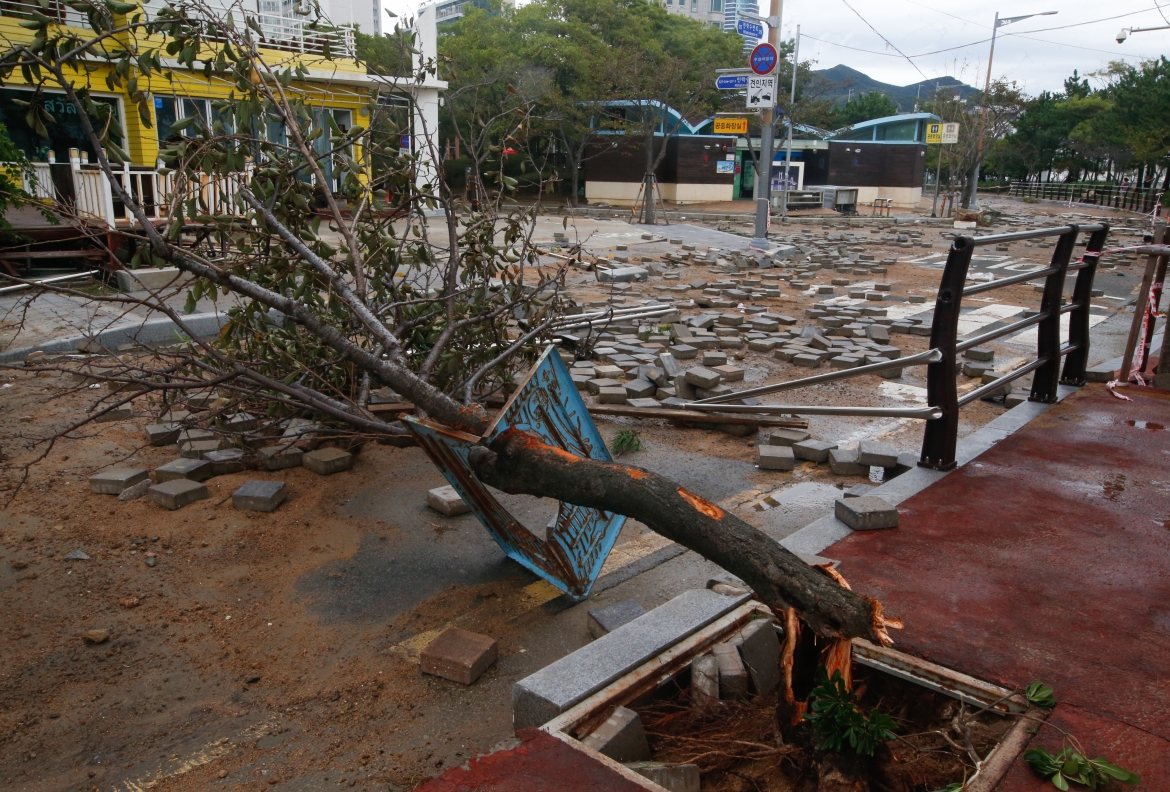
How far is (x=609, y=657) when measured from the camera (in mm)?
2871

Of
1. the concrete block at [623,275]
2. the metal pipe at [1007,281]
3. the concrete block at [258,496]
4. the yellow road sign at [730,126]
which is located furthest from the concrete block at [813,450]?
the yellow road sign at [730,126]

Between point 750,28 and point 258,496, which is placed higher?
point 750,28

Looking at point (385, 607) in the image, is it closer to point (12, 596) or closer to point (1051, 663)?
point (12, 596)

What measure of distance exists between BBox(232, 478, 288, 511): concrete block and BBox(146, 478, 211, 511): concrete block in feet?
0.73

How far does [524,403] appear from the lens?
3488 millimetres

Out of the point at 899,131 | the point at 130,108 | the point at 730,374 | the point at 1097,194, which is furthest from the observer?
the point at 899,131

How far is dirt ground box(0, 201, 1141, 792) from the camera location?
10.1 ft

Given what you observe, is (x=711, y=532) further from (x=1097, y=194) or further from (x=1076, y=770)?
(x=1097, y=194)

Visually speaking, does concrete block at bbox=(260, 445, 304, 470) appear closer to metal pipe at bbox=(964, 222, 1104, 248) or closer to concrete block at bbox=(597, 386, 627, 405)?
concrete block at bbox=(597, 386, 627, 405)

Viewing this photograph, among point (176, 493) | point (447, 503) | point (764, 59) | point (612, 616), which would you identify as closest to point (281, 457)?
point (176, 493)

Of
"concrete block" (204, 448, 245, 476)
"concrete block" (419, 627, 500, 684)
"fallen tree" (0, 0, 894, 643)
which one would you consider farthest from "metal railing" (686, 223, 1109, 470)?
"concrete block" (204, 448, 245, 476)

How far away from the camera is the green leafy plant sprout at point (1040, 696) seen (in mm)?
2625

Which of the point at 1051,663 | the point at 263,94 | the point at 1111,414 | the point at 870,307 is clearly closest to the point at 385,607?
the point at 1051,663

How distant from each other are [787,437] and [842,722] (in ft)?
13.8
